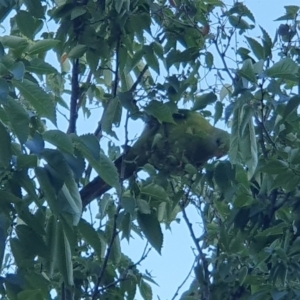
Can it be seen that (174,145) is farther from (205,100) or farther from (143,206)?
(143,206)

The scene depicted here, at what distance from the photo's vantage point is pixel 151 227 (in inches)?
96.8

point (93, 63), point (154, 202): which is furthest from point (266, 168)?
point (93, 63)

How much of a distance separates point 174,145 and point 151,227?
602 millimetres

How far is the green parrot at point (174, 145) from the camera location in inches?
117

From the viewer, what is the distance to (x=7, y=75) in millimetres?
1862

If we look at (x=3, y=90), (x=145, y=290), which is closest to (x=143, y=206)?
(x=145, y=290)

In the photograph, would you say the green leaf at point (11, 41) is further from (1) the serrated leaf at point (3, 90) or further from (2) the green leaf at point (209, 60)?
(2) the green leaf at point (209, 60)

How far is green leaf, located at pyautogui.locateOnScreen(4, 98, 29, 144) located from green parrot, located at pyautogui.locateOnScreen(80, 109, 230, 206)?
1094mm

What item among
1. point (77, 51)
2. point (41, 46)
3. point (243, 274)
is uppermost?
point (77, 51)

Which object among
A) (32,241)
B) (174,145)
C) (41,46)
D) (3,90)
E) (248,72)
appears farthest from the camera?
(174,145)

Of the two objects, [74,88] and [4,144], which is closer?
[4,144]

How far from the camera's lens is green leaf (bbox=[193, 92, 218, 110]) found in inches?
113

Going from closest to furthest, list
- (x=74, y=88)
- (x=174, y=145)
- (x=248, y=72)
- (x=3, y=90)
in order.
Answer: (x=3, y=90)
(x=248, y=72)
(x=174, y=145)
(x=74, y=88)

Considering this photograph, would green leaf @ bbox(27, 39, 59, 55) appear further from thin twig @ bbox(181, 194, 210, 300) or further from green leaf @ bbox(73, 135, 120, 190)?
thin twig @ bbox(181, 194, 210, 300)
